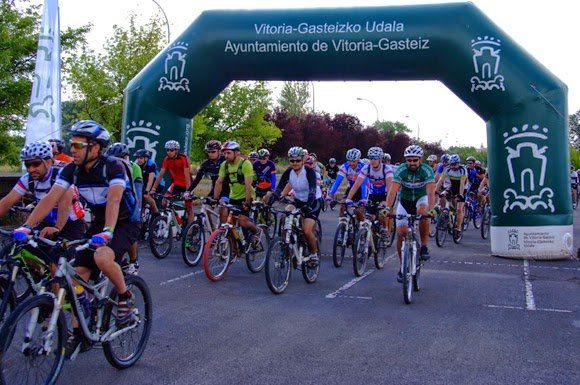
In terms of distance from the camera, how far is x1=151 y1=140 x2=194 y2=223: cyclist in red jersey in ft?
39.8

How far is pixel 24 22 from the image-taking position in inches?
703

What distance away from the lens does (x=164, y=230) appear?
37.7 ft

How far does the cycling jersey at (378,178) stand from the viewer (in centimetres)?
1220

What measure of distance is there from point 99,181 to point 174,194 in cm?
752

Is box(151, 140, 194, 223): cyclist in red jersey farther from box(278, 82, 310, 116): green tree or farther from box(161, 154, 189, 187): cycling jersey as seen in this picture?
box(278, 82, 310, 116): green tree

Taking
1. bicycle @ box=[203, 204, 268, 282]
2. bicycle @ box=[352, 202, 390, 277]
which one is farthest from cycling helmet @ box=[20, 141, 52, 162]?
bicycle @ box=[352, 202, 390, 277]

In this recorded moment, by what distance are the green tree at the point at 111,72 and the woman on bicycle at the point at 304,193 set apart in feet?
51.4

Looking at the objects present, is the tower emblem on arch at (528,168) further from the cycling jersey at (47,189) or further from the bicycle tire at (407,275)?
the cycling jersey at (47,189)

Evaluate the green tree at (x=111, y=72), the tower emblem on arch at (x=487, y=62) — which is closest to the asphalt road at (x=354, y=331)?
the tower emblem on arch at (x=487, y=62)

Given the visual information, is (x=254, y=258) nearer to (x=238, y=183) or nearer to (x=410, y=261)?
(x=238, y=183)

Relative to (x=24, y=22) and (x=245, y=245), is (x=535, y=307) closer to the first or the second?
(x=245, y=245)

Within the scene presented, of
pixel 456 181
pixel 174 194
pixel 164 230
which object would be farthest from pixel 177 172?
pixel 456 181

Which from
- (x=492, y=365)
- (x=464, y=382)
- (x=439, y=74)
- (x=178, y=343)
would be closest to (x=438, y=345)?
(x=492, y=365)

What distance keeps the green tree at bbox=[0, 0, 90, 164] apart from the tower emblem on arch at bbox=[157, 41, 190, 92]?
470cm
